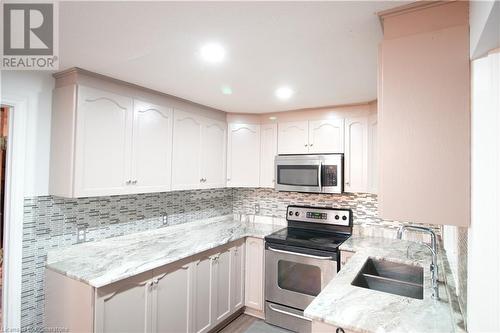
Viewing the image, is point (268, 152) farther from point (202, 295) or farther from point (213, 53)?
point (213, 53)

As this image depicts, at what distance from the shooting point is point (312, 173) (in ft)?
9.25

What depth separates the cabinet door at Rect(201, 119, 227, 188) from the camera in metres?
2.94

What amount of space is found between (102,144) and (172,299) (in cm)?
128

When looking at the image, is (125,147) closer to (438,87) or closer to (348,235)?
(438,87)

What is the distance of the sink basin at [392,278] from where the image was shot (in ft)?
5.88

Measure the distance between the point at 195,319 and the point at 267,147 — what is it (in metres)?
1.89

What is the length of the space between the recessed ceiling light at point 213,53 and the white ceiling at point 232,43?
0.04 meters

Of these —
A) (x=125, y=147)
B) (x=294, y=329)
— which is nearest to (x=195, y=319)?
(x=294, y=329)

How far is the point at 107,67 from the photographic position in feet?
6.03

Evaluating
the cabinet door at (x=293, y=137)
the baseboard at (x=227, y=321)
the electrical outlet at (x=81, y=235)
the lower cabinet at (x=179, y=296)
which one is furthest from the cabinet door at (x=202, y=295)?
the cabinet door at (x=293, y=137)

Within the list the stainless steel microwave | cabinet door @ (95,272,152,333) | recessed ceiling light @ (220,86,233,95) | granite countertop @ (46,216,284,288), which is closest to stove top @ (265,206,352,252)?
granite countertop @ (46,216,284,288)

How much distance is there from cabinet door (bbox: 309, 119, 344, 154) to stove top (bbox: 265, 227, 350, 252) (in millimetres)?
888

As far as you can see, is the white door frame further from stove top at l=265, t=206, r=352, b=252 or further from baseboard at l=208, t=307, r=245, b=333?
stove top at l=265, t=206, r=352, b=252

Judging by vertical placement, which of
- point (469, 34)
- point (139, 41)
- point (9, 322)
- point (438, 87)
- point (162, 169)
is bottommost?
point (9, 322)
